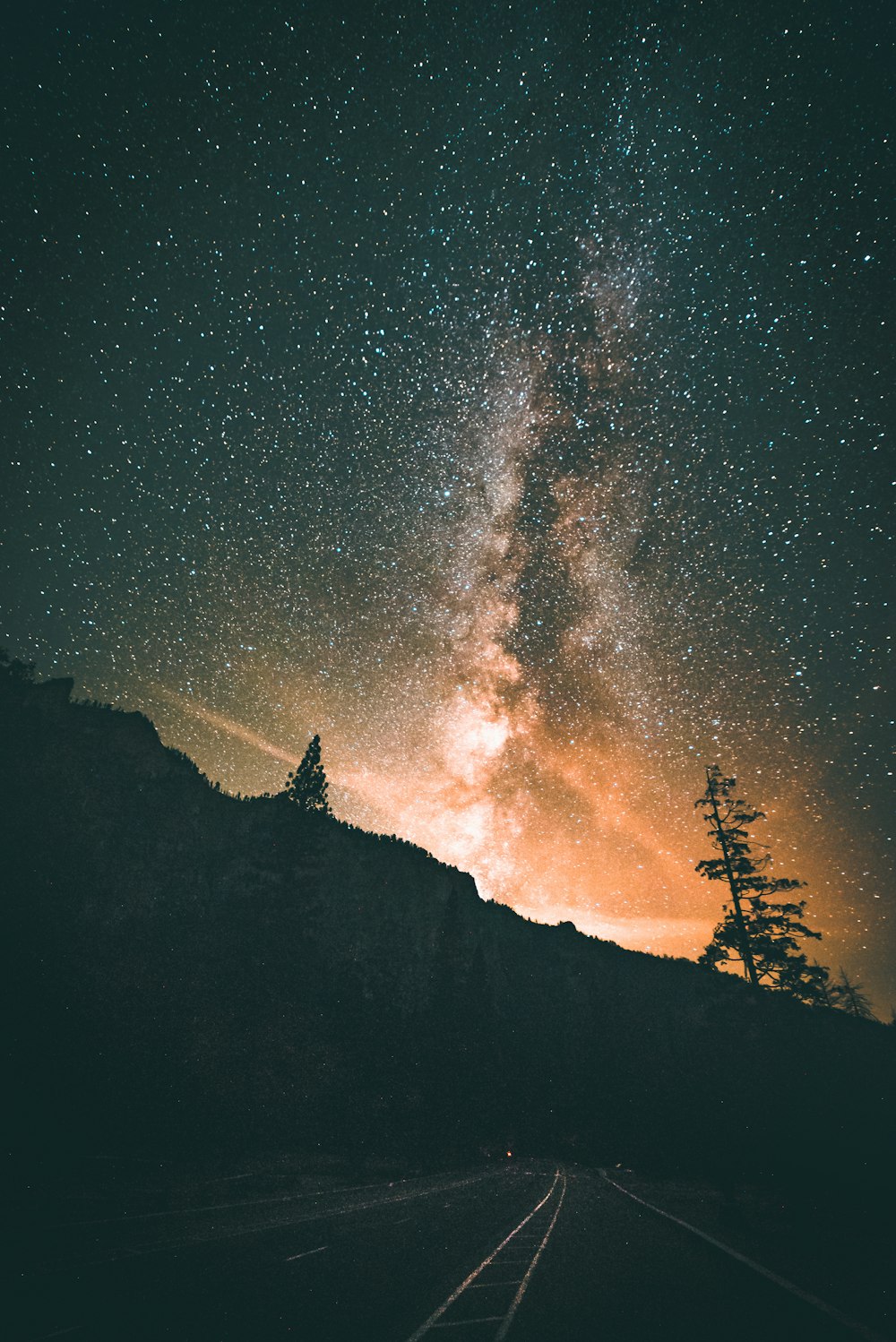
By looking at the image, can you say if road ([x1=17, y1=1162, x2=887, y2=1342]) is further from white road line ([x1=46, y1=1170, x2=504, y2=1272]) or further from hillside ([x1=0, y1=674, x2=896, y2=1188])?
hillside ([x1=0, y1=674, x2=896, y2=1188])

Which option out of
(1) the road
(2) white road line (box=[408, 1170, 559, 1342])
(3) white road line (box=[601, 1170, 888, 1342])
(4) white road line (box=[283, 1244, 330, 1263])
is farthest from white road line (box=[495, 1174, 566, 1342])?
(4) white road line (box=[283, 1244, 330, 1263])

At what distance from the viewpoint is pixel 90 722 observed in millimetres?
36469

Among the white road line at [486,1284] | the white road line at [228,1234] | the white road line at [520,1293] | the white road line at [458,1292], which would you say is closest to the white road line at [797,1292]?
the white road line at [520,1293]

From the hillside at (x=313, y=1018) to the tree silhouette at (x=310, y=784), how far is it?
1112 mm

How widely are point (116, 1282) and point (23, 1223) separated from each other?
5.79 meters

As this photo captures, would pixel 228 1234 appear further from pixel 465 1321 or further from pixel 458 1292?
pixel 465 1321

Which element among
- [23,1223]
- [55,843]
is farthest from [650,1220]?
[55,843]

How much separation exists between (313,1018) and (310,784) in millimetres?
16629

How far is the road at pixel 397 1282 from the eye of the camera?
532 centimetres

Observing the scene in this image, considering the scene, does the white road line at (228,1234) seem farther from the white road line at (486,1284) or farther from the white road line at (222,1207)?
the white road line at (486,1284)

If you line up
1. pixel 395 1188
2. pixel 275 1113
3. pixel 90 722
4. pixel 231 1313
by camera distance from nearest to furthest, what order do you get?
1. pixel 231 1313
2. pixel 395 1188
3. pixel 275 1113
4. pixel 90 722

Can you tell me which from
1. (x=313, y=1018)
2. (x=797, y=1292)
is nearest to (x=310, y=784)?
(x=313, y=1018)

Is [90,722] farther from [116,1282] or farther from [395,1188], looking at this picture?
[116,1282]

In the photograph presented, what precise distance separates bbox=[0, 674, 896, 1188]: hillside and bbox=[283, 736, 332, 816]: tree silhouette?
3.65 feet
